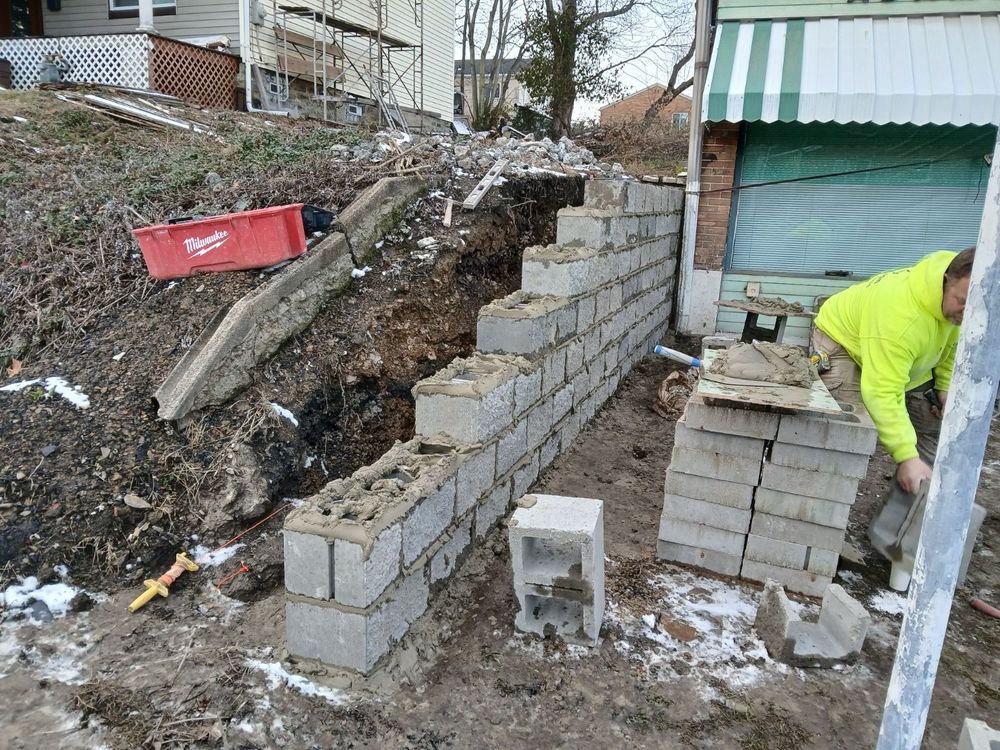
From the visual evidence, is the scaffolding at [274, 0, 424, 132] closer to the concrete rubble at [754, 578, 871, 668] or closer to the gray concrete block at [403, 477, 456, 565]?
the gray concrete block at [403, 477, 456, 565]

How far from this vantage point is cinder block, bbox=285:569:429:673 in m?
2.77

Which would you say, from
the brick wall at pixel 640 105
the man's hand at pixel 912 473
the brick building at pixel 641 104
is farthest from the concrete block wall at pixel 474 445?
the brick wall at pixel 640 105

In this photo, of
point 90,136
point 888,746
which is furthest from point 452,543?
point 90,136

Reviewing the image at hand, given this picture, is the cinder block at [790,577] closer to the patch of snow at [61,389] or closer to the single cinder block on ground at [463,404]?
the single cinder block on ground at [463,404]

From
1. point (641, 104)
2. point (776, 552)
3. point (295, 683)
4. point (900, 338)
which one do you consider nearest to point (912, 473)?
point (900, 338)

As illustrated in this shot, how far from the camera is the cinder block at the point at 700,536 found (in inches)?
150

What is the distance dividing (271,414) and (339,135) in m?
5.20

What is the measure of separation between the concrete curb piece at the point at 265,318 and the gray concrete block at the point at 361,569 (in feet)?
7.04

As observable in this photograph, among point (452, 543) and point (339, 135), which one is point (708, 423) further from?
point (339, 135)

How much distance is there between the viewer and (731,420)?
3.62m

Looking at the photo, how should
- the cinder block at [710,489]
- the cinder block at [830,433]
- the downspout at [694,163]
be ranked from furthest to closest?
the downspout at [694,163], the cinder block at [710,489], the cinder block at [830,433]

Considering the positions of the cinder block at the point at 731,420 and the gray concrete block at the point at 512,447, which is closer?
the cinder block at the point at 731,420

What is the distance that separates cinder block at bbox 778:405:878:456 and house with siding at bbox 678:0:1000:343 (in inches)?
151

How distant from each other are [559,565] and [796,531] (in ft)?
4.63
